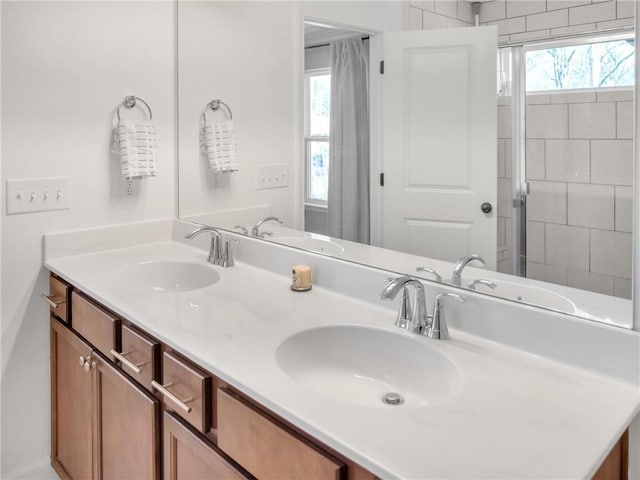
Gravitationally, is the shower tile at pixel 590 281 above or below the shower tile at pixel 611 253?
below

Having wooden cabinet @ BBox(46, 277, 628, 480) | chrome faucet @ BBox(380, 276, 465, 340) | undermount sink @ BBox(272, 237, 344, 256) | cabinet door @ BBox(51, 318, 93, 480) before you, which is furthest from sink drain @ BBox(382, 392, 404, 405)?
cabinet door @ BBox(51, 318, 93, 480)

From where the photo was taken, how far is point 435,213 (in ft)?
4.42

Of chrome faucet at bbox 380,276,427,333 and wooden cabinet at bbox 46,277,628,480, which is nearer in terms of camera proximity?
wooden cabinet at bbox 46,277,628,480

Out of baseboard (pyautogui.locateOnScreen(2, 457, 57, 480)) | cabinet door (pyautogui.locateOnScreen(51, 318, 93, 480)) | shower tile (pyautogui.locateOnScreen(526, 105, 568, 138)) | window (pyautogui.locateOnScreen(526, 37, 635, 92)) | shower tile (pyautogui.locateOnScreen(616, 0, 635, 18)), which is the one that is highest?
shower tile (pyautogui.locateOnScreen(616, 0, 635, 18))

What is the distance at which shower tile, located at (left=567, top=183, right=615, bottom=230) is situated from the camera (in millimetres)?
1041

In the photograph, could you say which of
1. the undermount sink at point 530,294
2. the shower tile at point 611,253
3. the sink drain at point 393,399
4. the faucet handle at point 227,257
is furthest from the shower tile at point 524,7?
the faucet handle at point 227,257

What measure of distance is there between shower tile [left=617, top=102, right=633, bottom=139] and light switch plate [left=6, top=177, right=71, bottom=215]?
180cm

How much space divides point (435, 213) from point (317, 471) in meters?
0.73

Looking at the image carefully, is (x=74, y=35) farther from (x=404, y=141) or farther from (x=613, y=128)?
(x=613, y=128)

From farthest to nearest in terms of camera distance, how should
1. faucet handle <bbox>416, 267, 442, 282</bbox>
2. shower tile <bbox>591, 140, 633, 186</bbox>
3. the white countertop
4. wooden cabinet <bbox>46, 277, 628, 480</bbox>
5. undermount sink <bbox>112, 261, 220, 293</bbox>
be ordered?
undermount sink <bbox>112, 261, 220, 293</bbox> < faucet handle <bbox>416, 267, 442, 282</bbox> < shower tile <bbox>591, 140, 633, 186</bbox> < wooden cabinet <bbox>46, 277, 628, 480</bbox> < the white countertop

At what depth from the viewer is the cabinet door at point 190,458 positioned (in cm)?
106

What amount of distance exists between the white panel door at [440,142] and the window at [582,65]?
0.10 metres

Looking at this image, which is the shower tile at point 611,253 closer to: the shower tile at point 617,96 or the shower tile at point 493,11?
the shower tile at point 617,96

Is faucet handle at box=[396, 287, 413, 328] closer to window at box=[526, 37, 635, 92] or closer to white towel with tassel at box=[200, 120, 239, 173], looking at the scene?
window at box=[526, 37, 635, 92]
